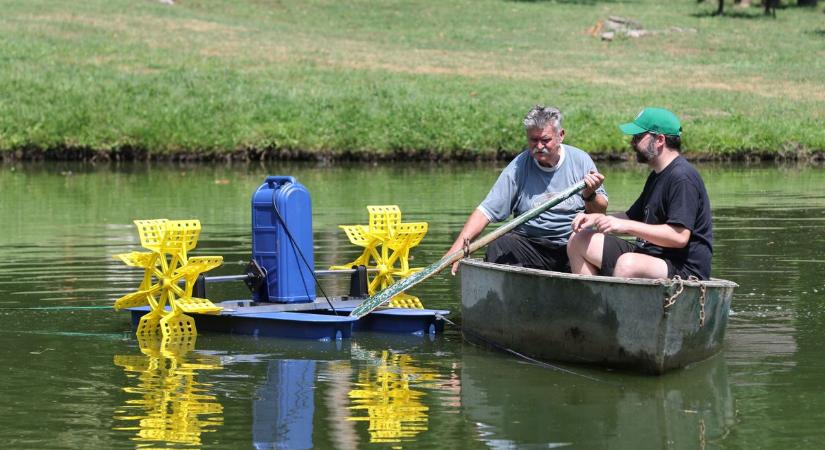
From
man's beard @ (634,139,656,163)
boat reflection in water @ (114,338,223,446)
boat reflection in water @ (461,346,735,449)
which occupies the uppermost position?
man's beard @ (634,139,656,163)

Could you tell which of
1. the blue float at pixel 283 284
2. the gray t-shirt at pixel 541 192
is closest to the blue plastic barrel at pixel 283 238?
the blue float at pixel 283 284

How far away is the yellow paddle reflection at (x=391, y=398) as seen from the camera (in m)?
7.64

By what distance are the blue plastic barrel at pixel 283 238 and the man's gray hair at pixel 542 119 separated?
6.13 feet

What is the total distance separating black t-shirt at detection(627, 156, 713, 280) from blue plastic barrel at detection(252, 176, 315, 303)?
2.68 metres

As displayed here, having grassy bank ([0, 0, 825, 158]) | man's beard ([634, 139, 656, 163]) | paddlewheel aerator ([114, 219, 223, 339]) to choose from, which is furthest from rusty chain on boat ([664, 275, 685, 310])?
grassy bank ([0, 0, 825, 158])

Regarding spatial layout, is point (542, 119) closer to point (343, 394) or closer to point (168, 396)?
point (343, 394)

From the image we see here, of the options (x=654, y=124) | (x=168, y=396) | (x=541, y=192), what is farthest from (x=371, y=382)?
(x=654, y=124)

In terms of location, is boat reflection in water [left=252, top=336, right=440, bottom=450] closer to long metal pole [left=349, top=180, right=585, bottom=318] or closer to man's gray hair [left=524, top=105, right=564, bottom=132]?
long metal pole [left=349, top=180, right=585, bottom=318]

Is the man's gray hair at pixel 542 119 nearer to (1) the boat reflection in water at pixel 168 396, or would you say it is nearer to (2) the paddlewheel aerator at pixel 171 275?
(2) the paddlewheel aerator at pixel 171 275

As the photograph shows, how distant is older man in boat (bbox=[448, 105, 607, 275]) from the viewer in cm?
1002

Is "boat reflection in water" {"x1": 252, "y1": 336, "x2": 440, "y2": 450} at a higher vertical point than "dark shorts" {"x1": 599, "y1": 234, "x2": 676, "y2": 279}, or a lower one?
lower

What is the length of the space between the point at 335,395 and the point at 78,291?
16.1 feet

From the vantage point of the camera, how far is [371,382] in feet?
29.3

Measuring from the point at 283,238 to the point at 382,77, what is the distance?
97.4ft
